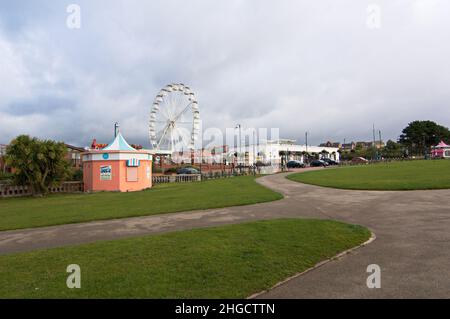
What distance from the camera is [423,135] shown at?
81.1 m

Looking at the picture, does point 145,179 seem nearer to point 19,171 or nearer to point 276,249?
point 19,171

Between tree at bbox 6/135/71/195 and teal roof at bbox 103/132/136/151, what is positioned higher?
teal roof at bbox 103/132/136/151

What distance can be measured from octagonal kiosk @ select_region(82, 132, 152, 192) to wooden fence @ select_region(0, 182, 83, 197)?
101cm

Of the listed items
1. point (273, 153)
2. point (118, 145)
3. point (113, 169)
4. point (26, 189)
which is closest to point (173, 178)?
point (118, 145)

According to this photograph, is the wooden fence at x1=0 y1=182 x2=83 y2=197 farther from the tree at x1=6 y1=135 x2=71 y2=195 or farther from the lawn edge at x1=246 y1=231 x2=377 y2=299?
the lawn edge at x1=246 y1=231 x2=377 y2=299

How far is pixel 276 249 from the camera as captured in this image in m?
5.69

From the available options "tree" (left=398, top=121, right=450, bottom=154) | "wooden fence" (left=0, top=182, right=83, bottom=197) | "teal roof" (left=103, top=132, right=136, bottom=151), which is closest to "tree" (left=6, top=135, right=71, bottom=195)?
"wooden fence" (left=0, top=182, right=83, bottom=197)

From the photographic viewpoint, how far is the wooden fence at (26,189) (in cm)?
2228

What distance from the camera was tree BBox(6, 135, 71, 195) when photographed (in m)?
21.7

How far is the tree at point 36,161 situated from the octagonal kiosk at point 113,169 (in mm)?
2524

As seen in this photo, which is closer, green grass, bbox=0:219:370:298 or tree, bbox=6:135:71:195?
green grass, bbox=0:219:370:298

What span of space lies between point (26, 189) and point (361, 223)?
25077mm
